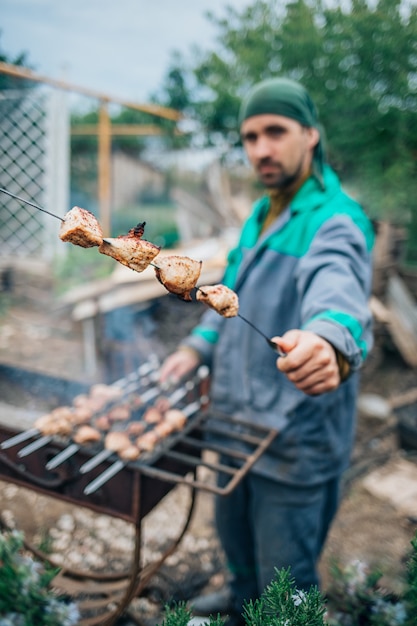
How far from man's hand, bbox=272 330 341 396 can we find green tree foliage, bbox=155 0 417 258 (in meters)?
3.71

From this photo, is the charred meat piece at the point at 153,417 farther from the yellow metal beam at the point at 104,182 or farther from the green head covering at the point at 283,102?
the yellow metal beam at the point at 104,182

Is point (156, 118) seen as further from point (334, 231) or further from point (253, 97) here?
point (334, 231)

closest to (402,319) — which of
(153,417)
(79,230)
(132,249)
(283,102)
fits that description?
(283,102)

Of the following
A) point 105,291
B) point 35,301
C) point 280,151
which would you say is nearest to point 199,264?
point 280,151

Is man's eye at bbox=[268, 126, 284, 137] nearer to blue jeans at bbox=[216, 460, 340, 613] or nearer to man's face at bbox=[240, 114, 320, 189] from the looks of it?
man's face at bbox=[240, 114, 320, 189]

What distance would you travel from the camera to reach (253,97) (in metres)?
2.61

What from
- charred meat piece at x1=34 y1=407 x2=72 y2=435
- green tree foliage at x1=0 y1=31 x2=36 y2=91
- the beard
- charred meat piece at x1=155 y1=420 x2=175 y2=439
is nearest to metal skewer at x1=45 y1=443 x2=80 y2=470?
charred meat piece at x1=34 y1=407 x2=72 y2=435

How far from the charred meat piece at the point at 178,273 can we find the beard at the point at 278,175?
48.8 inches

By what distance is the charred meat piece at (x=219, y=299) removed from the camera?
5.30 ft

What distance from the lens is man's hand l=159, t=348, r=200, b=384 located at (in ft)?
9.49

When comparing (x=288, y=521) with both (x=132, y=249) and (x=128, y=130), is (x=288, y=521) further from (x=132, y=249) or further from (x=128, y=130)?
(x=128, y=130)

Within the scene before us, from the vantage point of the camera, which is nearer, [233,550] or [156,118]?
[233,550]

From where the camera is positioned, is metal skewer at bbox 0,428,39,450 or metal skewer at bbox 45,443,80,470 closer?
metal skewer at bbox 45,443,80,470

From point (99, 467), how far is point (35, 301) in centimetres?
543
